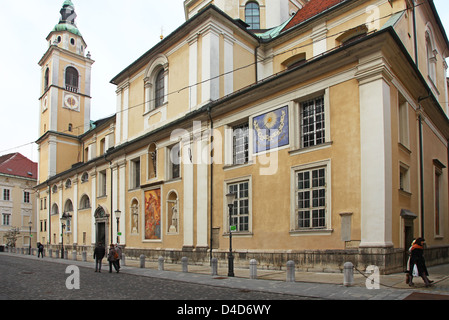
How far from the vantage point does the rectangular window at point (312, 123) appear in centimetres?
1717

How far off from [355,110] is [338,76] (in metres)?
1.65

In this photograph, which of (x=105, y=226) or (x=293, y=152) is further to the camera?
(x=105, y=226)

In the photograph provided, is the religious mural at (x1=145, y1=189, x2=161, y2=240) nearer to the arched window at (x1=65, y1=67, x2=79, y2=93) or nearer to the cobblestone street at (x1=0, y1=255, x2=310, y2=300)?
the cobblestone street at (x1=0, y1=255, x2=310, y2=300)

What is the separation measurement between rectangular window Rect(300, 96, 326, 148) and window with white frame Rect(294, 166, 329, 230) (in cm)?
126

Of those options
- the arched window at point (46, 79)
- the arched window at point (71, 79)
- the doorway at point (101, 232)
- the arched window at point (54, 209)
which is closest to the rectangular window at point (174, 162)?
the doorway at point (101, 232)

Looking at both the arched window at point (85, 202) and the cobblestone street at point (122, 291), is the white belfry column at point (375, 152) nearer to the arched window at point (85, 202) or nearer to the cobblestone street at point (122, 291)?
the cobblestone street at point (122, 291)

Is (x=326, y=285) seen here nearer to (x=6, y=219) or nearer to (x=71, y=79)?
(x=71, y=79)

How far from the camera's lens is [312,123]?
17547mm

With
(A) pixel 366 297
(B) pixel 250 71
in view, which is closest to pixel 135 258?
(B) pixel 250 71

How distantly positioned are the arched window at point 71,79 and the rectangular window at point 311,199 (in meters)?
39.9

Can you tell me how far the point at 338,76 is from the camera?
16406mm

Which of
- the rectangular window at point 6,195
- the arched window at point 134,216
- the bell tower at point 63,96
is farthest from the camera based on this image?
the rectangular window at point 6,195

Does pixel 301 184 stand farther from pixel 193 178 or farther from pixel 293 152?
pixel 193 178

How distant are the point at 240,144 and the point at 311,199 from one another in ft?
17.7
